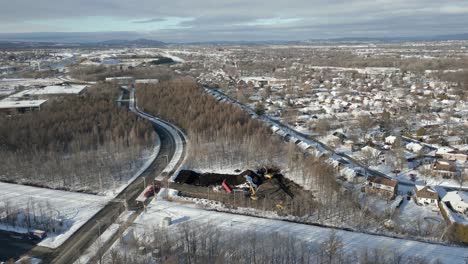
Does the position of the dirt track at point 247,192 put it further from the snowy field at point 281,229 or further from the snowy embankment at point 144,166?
the snowy embankment at point 144,166

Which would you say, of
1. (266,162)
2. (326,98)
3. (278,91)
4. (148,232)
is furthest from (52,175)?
(278,91)

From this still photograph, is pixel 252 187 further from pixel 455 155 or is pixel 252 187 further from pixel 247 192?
pixel 455 155

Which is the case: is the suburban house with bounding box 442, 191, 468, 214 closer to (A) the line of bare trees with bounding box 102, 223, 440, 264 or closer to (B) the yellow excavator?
(A) the line of bare trees with bounding box 102, 223, 440, 264

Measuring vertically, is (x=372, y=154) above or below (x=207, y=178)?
above

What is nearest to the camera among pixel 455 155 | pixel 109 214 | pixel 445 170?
pixel 109 214

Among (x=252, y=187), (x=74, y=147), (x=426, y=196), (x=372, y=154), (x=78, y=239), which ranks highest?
(x=74, y=147)

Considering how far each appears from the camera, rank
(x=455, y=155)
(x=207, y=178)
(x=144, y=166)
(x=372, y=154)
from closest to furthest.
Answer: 1. (x=207, y=178)
2. (x=144, y=166)
3. (x=455, y=155)
4. (x=372, y=154)

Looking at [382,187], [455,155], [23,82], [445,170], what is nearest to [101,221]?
[382,187]

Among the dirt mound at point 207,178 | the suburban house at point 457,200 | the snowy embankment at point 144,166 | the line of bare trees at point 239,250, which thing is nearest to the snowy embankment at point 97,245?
the line of bare trees at point 239,250
